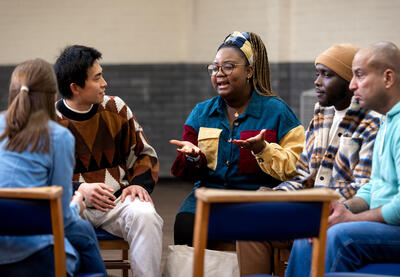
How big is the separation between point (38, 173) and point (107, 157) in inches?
40.0

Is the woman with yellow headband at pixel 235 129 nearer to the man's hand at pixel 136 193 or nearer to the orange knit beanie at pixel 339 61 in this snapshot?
the man's hand at pixel 136 193

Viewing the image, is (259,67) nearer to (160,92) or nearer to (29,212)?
(29,212)

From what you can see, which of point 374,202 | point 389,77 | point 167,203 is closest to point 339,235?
point 374,202

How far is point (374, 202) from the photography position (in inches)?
102

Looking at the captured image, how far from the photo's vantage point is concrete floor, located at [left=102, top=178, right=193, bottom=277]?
15.5ft

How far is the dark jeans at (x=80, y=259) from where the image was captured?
87.4 inches

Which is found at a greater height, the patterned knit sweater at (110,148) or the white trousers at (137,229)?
the patterned knit sweater at (110,148)

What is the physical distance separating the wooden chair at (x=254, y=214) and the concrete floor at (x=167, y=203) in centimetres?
232

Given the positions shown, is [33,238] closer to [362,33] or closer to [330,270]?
[330,270]

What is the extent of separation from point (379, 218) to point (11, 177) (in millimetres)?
1481

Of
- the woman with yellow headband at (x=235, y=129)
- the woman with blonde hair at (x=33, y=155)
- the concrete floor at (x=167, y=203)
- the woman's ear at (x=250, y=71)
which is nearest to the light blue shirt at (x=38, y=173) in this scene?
the woman with blonde hair at (x=33, y=155)

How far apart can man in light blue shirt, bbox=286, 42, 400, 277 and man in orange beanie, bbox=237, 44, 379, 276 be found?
0.14m

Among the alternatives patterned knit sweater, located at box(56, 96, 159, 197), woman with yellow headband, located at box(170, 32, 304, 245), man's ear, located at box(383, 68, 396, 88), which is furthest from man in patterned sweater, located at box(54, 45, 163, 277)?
man's ear, located at box(383, 68, 396, 88)

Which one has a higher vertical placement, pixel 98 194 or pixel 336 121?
pixel 336 121
